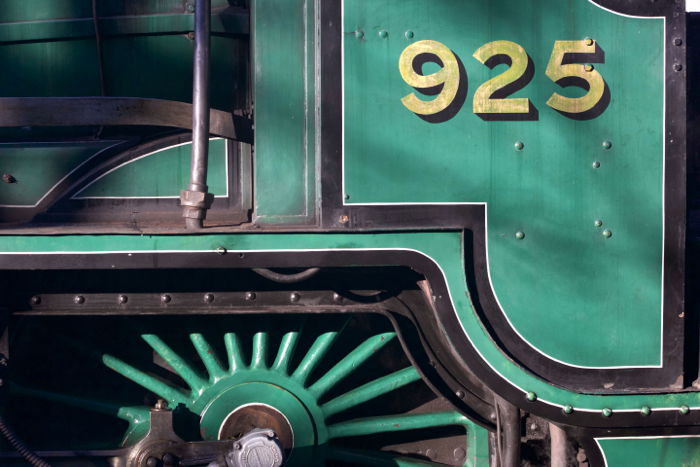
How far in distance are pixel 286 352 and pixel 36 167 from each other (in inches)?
40.5

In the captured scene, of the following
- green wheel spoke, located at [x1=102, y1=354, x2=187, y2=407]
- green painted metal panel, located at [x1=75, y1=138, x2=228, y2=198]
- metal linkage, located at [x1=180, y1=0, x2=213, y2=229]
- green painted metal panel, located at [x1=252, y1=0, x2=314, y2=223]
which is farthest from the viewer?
green wheel spoke, located at [x1=102, y1=354, x2=187, y2=407]

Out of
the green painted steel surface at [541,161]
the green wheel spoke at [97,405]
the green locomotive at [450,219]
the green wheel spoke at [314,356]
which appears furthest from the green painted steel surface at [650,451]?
the green wheel spoke at [97,405]

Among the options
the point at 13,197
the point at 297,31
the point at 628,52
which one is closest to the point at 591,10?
the point at 628,52

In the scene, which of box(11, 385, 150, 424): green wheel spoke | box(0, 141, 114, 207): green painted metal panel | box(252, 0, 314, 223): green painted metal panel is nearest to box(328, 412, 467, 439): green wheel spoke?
box(11, 385, 150, 424): green wheel spoke

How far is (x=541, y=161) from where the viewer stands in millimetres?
2205

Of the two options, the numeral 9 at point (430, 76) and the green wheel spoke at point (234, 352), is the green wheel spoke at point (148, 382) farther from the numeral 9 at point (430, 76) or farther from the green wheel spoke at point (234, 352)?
the numeral 9 at point (430, 76)

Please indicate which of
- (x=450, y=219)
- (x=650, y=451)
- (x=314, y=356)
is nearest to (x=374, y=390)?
(x=314, y=356)

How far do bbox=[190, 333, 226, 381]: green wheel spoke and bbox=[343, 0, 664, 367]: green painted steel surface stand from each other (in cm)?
78

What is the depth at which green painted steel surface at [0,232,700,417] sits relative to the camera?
214 centimetres

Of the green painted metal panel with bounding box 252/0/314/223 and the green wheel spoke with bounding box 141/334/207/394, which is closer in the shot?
the green painted metal panel with bounding box 252/0/314/223

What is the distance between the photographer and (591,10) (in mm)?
2199

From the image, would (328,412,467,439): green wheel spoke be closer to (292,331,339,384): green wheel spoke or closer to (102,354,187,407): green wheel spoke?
(292,331,339,384): green wheel spoke

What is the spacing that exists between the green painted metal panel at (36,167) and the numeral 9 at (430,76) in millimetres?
1028

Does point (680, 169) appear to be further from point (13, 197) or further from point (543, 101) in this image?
point (13, 197)
